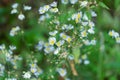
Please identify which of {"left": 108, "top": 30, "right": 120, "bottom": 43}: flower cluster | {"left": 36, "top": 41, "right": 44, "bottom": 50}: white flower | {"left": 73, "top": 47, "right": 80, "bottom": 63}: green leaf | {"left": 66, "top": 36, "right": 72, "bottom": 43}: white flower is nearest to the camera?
{"left": 73, "top": 47, "right": 80, "bottom": 63}: green leaf

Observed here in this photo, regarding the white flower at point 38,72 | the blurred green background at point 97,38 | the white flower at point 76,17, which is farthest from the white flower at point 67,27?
the white flower at point 38,72

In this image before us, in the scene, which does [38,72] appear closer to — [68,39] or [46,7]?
[68,39]

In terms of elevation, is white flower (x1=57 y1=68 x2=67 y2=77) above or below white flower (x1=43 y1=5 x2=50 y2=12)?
below

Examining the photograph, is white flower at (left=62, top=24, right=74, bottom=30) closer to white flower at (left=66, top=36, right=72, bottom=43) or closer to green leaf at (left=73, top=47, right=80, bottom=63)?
white flower at (left=66, top=36, right=72, bottom=43)

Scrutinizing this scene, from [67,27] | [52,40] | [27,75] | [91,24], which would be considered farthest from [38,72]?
[91,24]

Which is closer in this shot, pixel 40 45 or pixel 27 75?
pixel 27 75

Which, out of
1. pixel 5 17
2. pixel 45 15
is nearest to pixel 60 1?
pixel 45 15

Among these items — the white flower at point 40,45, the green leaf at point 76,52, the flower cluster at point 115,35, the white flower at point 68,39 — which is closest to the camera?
the green leaf at point 76,52

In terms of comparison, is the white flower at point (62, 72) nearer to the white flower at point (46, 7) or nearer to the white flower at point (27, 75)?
the white flower at point (27, 75)

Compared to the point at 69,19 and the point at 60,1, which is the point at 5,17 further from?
the point at 69,19

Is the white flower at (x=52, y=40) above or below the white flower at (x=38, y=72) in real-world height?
above

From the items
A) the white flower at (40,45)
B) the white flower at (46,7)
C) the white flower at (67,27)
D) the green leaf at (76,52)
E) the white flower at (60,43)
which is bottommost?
the green leaf at (76,52)

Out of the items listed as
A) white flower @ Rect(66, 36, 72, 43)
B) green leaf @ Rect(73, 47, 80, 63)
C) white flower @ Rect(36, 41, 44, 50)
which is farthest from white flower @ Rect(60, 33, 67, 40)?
white flower @ Rect(36, 41, 44, 50)
